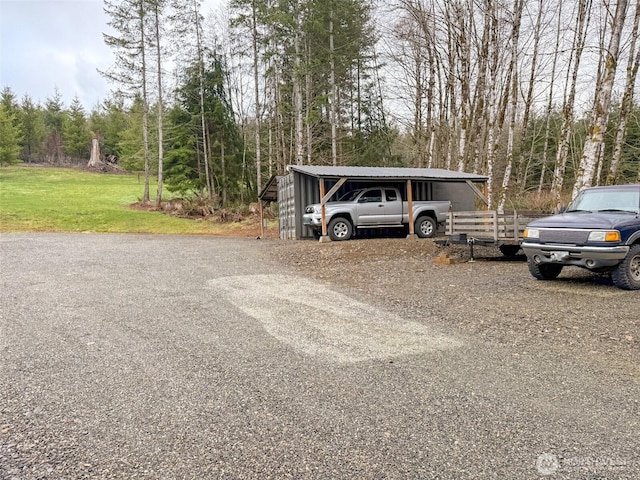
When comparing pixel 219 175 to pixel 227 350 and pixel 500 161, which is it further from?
pixel 227 350

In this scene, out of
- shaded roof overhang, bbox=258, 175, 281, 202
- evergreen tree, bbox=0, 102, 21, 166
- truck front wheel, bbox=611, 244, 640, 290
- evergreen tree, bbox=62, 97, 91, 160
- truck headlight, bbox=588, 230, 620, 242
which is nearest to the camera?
truck headlight, bbox=588, 230, 620, 242

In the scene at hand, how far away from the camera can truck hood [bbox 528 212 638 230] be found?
697 centimetres

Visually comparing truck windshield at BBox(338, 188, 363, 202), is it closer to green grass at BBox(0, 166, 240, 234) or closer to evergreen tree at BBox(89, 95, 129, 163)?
green grass at BBox(0, 166, 240, 234)

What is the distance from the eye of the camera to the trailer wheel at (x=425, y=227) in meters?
15.2

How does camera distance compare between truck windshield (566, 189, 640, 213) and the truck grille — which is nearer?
the truck grille

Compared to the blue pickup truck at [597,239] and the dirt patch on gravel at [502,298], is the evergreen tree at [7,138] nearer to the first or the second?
the dirt patch on gravel at [502,298]

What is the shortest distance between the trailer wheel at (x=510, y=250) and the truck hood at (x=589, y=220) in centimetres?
365

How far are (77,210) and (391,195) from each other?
21.0 metres

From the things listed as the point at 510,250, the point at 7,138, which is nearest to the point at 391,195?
the point at 510,250

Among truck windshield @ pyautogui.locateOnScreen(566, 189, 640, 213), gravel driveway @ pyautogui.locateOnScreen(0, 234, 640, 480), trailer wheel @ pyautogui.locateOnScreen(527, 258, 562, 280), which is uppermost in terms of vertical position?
truck windshield @ pyautogui.locateOnScreen(566, 189, 640, 213)

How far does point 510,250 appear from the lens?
11664 mm

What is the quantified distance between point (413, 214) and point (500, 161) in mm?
16783

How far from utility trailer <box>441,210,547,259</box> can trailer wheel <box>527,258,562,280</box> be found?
7.59ft

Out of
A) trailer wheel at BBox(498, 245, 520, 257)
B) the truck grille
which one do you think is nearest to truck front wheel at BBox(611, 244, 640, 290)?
the truck grille
